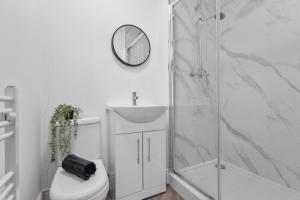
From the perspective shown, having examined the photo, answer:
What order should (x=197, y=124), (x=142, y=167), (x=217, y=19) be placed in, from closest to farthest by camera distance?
(x=217, y=19), (x=142, y=167), (x=197, y=124)

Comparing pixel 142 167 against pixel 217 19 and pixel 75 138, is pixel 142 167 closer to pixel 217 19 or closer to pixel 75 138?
pixel 75 138

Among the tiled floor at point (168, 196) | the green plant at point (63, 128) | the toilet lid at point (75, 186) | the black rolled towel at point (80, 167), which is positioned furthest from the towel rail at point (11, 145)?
the tiled floor at point (168, 196)

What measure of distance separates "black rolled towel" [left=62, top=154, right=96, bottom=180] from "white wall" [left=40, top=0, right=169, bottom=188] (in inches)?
19.0

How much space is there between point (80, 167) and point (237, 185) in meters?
1.57

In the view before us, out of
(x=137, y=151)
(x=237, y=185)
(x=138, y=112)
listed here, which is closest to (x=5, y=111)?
(x=138, y=112)

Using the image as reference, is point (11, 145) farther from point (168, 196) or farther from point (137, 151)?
point (168, 196)

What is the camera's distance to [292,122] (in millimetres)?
1673

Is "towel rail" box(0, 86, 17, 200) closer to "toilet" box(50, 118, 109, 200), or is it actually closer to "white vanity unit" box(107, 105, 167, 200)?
"toilet" box(50, 118, 109, 200)

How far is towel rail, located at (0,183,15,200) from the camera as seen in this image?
72 centimetres

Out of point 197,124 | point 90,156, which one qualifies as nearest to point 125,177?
point 90,156

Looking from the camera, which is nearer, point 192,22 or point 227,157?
point 192,22

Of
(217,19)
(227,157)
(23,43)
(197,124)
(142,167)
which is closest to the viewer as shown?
(23,43)

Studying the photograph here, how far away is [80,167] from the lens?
4.02 feet

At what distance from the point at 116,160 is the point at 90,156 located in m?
0.26
